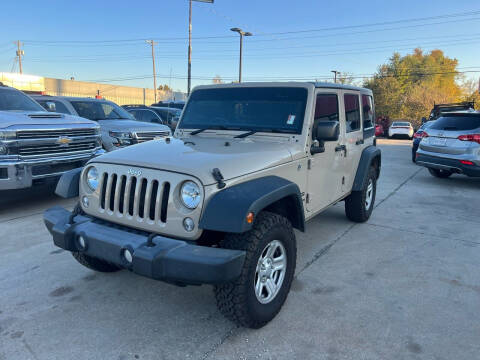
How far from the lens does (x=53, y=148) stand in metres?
5.82

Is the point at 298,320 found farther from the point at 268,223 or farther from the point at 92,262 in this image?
the point at 92,262

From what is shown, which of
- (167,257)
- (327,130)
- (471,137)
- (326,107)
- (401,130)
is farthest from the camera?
(401,130)

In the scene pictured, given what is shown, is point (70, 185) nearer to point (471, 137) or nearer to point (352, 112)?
point (352, 112)

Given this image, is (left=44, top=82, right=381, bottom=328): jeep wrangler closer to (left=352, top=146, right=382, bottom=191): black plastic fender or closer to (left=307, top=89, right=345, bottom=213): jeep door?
(left=307, top=89, right=345, bottom=213): jeep door

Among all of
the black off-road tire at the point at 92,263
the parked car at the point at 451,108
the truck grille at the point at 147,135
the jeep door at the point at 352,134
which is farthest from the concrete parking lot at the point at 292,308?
the parked car at the point at 451,108

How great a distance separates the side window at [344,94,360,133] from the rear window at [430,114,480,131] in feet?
14.8

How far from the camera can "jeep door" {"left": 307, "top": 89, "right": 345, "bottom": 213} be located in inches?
147

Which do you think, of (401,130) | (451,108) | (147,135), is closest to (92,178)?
(147,135)

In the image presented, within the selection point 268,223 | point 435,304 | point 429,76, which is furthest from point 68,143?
point 429,76

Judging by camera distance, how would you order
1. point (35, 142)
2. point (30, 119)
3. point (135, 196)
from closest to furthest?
point (135, 196), point (35, 142), point (30, 119)

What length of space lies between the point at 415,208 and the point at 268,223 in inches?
185

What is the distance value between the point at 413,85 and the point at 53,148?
58.2 metres

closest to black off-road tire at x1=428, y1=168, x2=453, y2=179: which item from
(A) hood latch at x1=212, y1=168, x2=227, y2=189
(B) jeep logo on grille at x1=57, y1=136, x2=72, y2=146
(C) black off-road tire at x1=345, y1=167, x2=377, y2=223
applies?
(C) black off-road tire at x1=345, y1=167, x2=377, y2=223

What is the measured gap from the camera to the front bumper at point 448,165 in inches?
303
